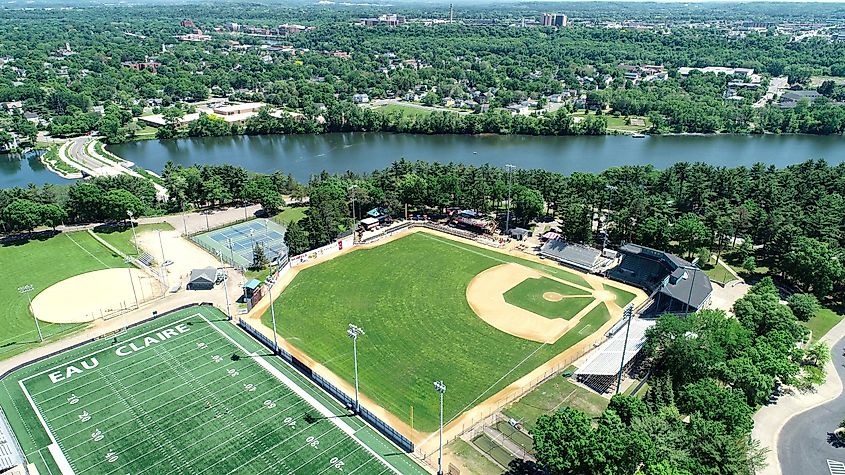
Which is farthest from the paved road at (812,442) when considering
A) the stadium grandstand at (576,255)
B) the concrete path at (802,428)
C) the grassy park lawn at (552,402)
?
the stadium grandstand at (576,255)

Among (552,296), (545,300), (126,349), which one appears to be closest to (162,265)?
(126,349)

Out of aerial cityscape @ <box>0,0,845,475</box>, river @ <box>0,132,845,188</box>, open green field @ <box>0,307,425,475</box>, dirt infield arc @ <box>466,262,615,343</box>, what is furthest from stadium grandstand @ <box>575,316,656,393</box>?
river @ <box>0,132,845,188</box>

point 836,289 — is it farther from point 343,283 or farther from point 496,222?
point 343,283

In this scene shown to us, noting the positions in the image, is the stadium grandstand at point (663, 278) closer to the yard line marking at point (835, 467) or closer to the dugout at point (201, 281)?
the yard line marking at point (835, 467)

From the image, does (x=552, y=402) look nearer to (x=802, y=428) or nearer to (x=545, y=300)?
(x=545, y=300)

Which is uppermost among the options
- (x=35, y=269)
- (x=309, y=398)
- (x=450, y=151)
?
(x=35, y=269)

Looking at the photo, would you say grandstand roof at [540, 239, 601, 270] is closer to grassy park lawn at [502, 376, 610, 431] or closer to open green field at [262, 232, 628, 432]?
open green field at [262, 232, 628, 432]
